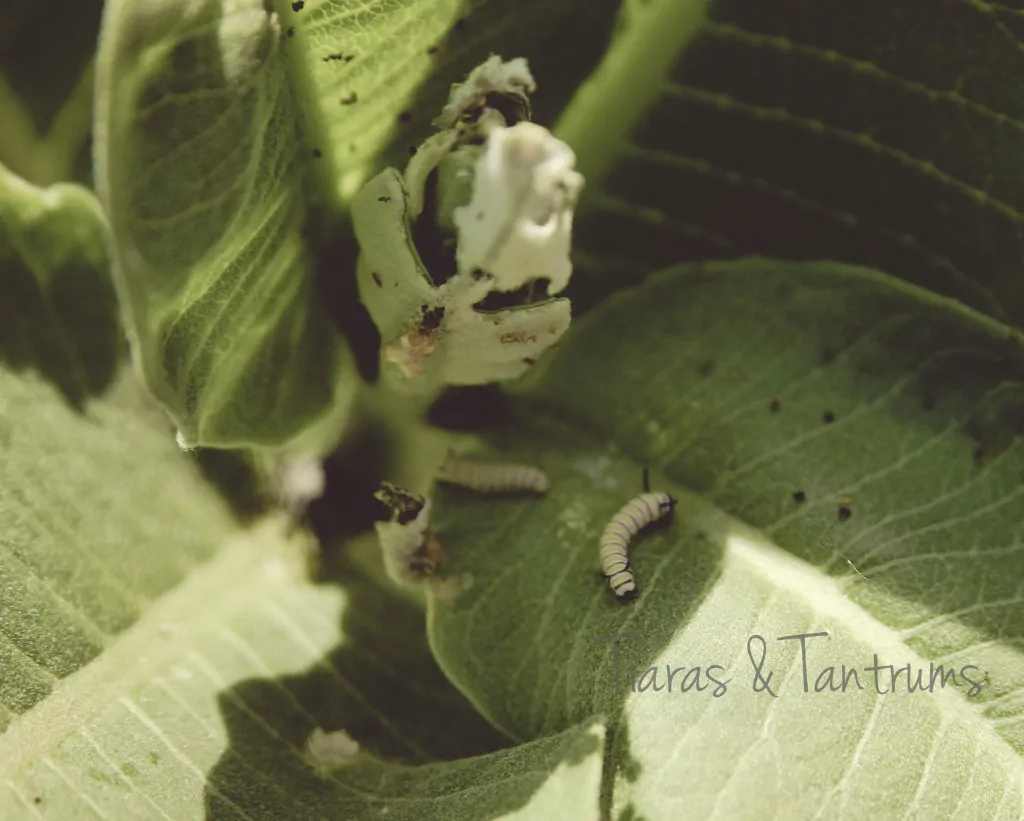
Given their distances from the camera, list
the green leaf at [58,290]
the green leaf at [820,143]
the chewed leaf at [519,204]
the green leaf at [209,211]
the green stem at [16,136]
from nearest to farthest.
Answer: the green leaf at [209,211], the chewed leaf at [519,204], the green leaf at [820,143], the green leaf at [58,290], the green stem at [16,136]

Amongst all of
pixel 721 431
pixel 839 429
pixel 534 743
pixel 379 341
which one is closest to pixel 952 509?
pixel 839 429

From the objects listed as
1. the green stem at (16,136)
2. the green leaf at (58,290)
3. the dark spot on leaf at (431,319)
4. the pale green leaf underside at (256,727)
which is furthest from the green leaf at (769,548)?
the green stem at (16,136)

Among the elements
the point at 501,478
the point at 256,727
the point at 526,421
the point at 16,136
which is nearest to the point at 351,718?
the point at 256,727

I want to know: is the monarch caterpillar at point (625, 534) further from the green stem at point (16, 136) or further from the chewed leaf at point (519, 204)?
the green stem at point (16, 136)

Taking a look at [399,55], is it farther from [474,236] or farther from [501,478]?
[501,478]

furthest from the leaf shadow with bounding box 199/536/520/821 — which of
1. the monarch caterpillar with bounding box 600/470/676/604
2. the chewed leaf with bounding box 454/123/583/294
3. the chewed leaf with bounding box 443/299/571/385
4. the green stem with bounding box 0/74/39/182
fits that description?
the green stem with bounding box 0/74/39/182

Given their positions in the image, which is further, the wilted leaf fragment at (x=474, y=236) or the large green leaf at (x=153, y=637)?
the large green leaf at (x=153, y=637)

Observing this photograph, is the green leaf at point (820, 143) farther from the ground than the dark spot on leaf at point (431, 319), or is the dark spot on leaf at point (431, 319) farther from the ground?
the green leaf at point (820, 143)
